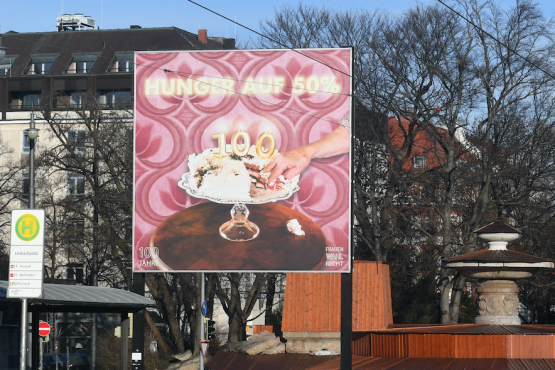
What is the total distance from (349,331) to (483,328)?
3.19 metres

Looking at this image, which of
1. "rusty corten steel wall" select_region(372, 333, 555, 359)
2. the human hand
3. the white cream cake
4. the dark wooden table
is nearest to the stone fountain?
"rusty corten steel wall" select_region(372, 333, 555, 359)

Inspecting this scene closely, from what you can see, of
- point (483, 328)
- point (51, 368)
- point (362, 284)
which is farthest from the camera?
point (51, 368)

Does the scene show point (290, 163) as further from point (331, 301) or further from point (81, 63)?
point (81, 63)

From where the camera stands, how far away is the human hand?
22859 mm

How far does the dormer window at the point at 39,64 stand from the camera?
207ft

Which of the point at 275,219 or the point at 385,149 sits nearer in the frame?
the point at 275,219

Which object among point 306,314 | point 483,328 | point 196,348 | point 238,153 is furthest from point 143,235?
point 196,348

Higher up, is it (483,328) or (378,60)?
(378,60)

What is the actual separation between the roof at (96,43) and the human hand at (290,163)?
38.8 meters

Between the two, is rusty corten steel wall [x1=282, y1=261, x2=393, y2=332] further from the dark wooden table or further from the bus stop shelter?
the bus stop shelter

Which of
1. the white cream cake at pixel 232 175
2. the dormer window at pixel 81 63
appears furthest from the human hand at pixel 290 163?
the dormer window at pixel 81 63

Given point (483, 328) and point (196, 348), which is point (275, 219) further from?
point (196, 348)

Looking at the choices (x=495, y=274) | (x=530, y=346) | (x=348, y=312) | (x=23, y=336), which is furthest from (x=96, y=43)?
(x=23, y=336)

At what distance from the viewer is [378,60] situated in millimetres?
37750
